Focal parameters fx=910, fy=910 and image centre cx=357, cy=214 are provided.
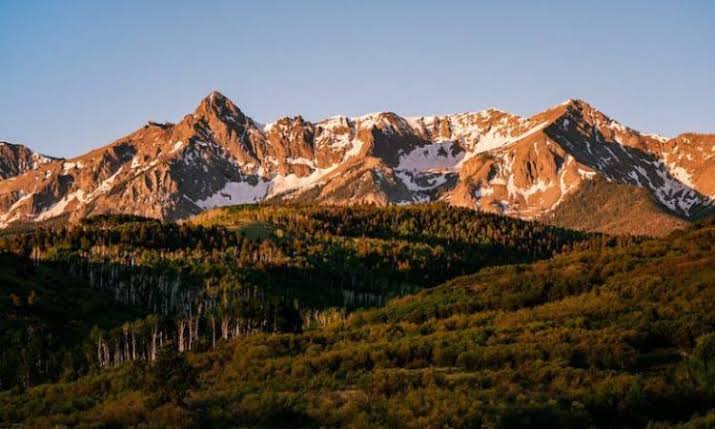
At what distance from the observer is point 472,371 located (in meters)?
78.4

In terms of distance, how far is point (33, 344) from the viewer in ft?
426

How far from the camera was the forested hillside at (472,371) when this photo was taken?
2360 inches

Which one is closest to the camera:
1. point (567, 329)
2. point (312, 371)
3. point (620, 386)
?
point (620, 386)

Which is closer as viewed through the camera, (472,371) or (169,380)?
(169,380)

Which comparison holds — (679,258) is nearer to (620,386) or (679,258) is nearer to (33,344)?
(620,386)

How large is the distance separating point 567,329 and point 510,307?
33020 mm

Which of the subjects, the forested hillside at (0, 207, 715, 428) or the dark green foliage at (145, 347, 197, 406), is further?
the dark green foliage at (145, 347, 197, 406)

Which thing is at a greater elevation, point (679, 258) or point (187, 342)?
point (679, 258)

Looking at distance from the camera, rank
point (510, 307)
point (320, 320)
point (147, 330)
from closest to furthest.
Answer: point (510, 307) → point (147, 330) → point (320, 320)

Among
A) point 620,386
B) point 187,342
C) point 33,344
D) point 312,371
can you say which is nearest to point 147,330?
point 187,342

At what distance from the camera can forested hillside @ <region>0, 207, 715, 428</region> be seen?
59.9m

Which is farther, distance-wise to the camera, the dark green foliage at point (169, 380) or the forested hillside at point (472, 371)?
the dark green foliage at point (169, 380)

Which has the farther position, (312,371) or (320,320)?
(320,320)

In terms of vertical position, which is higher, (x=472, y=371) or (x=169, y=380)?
(x=169, y=380)
